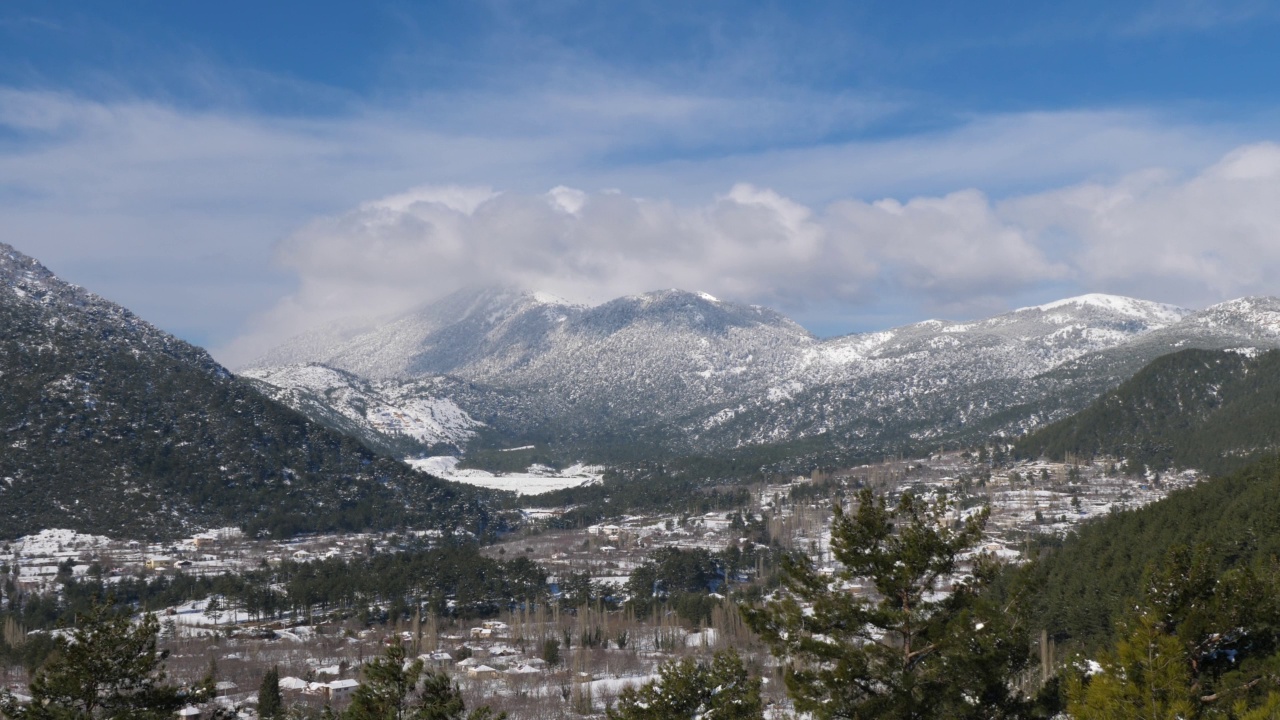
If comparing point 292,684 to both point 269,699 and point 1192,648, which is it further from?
point 1192,648

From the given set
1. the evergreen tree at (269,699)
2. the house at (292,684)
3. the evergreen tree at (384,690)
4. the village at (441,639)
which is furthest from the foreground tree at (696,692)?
the house at (292,684)

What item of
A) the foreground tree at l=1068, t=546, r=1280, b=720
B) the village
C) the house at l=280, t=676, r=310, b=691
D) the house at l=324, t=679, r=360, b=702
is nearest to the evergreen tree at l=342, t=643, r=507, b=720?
the foreground tree at l=1068, t=546, r=1280, b=720

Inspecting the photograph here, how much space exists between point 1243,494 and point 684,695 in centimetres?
10022

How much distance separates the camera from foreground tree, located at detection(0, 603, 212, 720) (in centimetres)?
3067

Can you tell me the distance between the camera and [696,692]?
35.2 meters

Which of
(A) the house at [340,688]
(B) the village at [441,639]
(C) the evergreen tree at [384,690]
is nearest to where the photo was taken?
(C) the evergreen tree at [384,690]

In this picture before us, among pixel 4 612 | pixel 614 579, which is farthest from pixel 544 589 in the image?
pixel 4 612

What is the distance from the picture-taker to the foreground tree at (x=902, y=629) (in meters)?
29.4

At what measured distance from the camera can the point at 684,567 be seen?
541 feet

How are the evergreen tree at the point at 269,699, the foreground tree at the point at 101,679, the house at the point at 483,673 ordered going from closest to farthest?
1. the foreground tree at the point at 101,679
2. the evergreen tree at the point at 269,699
3. the house at the point at 483,673

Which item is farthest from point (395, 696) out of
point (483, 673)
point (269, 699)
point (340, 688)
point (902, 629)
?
point (483, 673)

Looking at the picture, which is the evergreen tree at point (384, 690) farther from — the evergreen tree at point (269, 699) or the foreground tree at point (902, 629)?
the evergreen tree at point (269, 699)

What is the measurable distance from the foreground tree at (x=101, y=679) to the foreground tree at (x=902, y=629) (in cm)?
2120

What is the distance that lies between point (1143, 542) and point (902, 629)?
91717 millimetres
